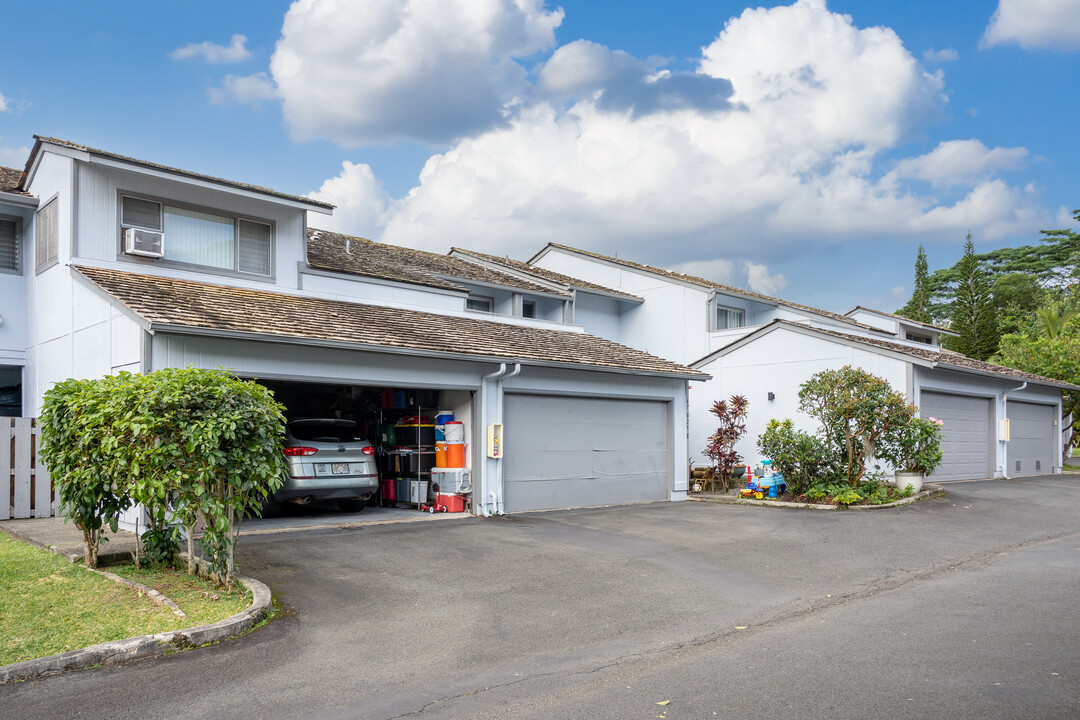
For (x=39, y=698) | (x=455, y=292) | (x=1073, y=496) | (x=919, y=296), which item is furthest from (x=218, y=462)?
(x=919, y=296)

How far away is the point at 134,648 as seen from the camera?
5.67 metres

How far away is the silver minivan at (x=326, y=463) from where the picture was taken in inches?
481

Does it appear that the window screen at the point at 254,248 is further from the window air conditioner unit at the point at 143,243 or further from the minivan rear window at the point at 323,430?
the minivan rear window at the point at 323,430

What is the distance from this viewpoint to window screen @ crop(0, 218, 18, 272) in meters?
14.8

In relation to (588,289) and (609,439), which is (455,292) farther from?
(588,289)

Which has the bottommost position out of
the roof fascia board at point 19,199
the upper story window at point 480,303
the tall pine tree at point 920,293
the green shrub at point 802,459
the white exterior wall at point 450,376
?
the green shrub at point 802,459

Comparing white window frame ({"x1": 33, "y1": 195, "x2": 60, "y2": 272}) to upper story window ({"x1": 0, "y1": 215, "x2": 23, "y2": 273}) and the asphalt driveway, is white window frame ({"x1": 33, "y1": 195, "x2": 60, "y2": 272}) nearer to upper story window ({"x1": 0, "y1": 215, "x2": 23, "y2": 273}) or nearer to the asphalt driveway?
upper story window ({"x1": 0, "y1": 215, "x2": 23, "y2": 273})

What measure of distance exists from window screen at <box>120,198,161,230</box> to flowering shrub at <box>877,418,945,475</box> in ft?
47.6

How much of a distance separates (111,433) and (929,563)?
9.19m

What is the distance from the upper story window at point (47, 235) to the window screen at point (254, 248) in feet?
9.55

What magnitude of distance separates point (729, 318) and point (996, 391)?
860cm

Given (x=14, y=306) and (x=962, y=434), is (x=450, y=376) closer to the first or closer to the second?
(x=14, y=306)

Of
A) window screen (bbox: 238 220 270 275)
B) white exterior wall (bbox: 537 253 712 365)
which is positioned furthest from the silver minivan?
white exterior wall (bbox: 537 253 712 365)

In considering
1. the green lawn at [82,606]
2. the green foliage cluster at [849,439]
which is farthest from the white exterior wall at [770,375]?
the green lawn at [82,606]
